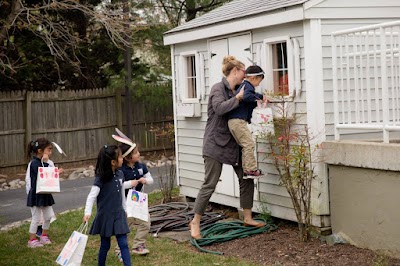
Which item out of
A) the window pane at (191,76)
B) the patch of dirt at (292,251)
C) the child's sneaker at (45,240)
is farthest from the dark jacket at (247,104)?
the child's sneaker at (45,240)

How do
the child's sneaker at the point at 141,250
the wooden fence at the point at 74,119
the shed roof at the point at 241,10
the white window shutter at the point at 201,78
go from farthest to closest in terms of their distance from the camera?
the wooden fence at the point at 74,119 → the white window shutter at the point at 201,78 → the shed roof at the point at 241,10 → the child's sneaker at the point at 141,250

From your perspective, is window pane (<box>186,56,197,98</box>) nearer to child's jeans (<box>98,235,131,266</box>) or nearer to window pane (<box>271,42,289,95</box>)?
window pane (<box>271,42,289,95</box>)

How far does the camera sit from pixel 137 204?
734cm

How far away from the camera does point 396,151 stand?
6.61 meters

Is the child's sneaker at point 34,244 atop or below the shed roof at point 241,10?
below

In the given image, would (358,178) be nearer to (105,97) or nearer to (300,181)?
(300,181)

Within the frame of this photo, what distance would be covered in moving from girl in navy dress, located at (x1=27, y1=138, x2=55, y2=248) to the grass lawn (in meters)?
0.16

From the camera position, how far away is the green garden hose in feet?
27.0

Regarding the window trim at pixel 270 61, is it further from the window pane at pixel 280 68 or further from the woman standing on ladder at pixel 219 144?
the woman standing on ladder at pixel 219 144

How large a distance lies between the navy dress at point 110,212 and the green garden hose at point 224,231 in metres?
1.36

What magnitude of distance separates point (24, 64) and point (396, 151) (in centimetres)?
1295

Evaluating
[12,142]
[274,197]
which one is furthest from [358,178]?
[12,142]

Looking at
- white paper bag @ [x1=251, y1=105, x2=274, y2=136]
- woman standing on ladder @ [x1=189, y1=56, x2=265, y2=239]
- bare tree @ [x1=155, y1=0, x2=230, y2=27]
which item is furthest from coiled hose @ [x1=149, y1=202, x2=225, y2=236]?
bare tree @ [x1=155, y1=0, x2=230, y2=27]

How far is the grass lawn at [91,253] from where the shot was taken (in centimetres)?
745
